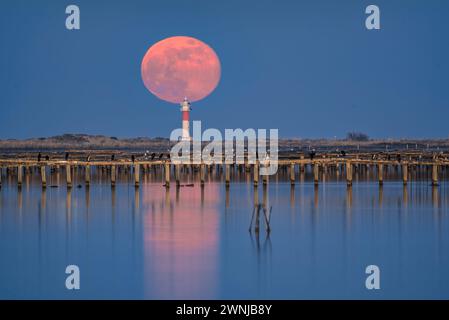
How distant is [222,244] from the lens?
2911cm

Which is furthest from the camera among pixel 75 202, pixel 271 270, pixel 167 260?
pixel 75 202

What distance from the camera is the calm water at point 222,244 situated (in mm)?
23188

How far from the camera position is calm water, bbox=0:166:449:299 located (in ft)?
76.1

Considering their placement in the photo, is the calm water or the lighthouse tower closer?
the calm water

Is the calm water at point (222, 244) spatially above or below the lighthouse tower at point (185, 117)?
below

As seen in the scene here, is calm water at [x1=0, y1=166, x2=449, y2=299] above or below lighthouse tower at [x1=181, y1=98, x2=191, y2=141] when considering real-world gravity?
below

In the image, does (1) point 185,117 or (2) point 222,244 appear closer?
(2) point 222,244

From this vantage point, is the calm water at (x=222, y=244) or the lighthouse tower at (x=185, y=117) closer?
the calm water at (x=222, y=244)

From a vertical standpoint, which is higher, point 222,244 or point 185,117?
point 185,117
